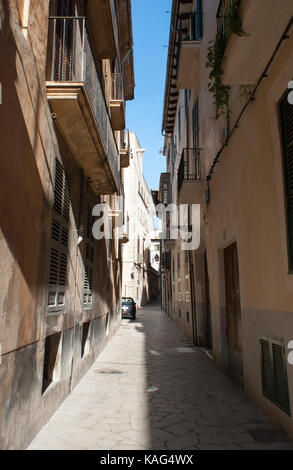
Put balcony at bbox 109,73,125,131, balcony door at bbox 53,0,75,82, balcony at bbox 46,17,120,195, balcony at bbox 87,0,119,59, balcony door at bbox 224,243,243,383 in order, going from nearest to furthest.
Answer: balcony at bbox 46,17,120,195, balcony door at bbox 53,0,75,82, balcony door at bbox 224,243,243,383, balcony at bbox 87,0,119,59, balcony at bbox 109,73,125,131

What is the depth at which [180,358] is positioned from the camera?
9.65 m

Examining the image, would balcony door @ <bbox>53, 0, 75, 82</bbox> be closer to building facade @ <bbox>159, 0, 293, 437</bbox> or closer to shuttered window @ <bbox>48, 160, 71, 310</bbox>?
shuttered window @ <bbox>48, 160, 71, 310</bbox>

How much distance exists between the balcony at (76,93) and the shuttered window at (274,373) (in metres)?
4.39

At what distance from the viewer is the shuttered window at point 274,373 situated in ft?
14.1

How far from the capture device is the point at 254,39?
14.5 feet

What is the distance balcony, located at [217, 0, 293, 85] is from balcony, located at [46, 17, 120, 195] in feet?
7.25

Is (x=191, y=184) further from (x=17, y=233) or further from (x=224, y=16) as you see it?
(x=17, y=233)

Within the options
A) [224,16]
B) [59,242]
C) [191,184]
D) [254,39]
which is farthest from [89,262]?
[254,39]

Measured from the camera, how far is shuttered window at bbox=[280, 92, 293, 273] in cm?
413

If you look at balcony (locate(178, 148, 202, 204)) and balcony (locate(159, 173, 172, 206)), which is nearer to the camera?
balcony (locate(178, 148, 202, 204))

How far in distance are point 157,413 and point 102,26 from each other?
8110 mm

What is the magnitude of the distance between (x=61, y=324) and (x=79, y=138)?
3.18 meters

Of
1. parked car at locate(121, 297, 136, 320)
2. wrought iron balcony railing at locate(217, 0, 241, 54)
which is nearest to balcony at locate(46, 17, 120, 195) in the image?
wrought iron balcony railing at locate(217, 0, 241, 54)
